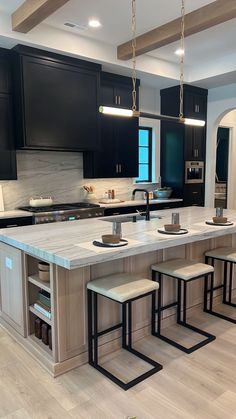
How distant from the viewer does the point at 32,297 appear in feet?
8.58

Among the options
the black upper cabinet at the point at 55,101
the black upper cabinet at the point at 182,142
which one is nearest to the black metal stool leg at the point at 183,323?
the black upper cabinet at the point at 55,101

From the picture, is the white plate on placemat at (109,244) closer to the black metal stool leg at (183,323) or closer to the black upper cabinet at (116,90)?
the black metal stool leg at (183,323)

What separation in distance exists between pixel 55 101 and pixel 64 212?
1454 mm

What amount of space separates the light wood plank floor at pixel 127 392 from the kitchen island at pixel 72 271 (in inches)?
5.3

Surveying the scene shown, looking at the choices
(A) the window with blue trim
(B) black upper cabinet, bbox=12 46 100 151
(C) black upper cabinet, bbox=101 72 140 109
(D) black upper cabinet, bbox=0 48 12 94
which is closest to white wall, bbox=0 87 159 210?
(B) black upper cabinet, bbox=12 46 100 151

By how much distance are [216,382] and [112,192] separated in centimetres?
375

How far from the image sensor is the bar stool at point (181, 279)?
257 cm

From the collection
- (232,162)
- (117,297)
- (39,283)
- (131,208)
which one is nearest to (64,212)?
(131,208)

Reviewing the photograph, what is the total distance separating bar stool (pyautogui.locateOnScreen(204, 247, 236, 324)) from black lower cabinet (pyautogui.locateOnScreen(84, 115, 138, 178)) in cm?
245

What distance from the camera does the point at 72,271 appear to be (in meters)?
2.27

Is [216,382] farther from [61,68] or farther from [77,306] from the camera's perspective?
[61,68]

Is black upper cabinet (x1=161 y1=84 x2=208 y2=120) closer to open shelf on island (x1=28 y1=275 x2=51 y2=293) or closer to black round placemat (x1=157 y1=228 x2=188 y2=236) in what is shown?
black round placemat (x1=157 y1=228 x2=188 y2=236)

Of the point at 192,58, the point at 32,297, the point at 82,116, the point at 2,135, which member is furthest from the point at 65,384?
the point at 192,58

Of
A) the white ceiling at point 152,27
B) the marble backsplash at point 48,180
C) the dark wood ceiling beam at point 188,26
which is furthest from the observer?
the marble backsplash at point 48,180
